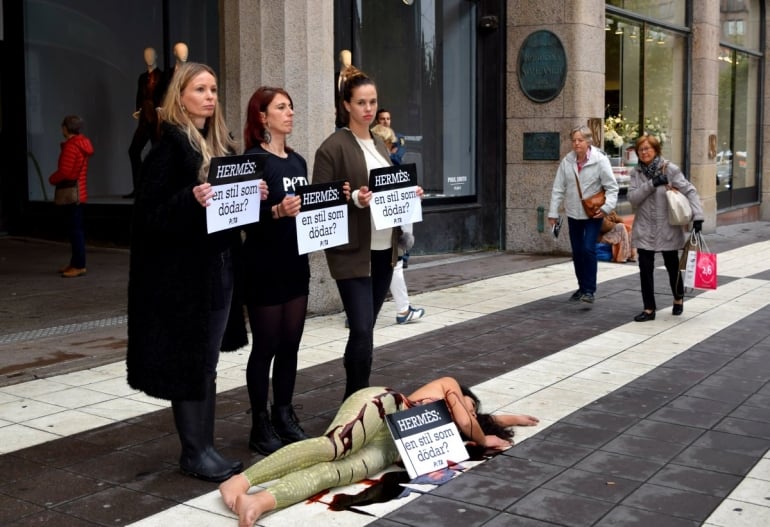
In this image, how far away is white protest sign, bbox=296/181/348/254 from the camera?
5.24m

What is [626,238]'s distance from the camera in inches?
552

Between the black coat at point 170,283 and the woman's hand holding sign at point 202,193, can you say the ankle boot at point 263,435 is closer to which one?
the black coat at point 170,283

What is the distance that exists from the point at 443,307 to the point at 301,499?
5.80 meters

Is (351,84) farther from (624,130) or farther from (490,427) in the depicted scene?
(624,130)

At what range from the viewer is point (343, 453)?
472 cm

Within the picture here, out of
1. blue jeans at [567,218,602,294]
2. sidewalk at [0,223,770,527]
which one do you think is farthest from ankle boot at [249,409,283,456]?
blue jeans at [567,218,602,294]

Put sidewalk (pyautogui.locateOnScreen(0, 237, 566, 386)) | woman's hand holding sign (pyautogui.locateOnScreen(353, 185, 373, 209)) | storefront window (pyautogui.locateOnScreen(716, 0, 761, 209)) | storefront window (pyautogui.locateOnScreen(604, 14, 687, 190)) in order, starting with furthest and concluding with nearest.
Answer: storefront window (pyautogui.locateOnScreen(716, 0, 761, 209)) < storefront window (pyautogui.locateOnScreen(604, 14, 687, 190)) < sidewalk (pyautogui.locateOnScreen(0, 237, 566, 386)) < woman's hand holding sign (pyautogui.locateOnScreen(353, 185, 373, 209))

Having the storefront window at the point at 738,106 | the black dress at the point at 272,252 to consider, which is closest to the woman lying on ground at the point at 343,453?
the black dress at the point at 272,252

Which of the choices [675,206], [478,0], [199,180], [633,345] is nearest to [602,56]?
[478,0]

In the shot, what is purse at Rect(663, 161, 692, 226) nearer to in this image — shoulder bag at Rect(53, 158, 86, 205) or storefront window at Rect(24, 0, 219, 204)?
shoulder bag at Rect(53, 158, 86, 205)

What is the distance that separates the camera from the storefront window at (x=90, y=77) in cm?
1477

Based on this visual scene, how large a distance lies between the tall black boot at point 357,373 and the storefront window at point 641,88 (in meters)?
11.7

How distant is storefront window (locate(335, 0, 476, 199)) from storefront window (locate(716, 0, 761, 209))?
8.67 m

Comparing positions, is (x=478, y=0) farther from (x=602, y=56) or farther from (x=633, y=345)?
(x=633, y=345)
